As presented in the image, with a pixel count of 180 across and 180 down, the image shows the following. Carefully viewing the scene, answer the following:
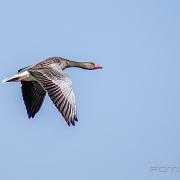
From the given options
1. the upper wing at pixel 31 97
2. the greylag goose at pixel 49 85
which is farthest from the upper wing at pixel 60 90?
the upper wing at pixel 31 97

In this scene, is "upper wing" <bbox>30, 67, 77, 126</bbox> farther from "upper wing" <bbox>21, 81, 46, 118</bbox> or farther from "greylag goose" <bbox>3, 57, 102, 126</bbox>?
"upper wing" <bbox>21, 81, 46, 118</bbox>

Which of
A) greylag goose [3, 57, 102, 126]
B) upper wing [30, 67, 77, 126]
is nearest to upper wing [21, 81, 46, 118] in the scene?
greylag goose [3, 57, 102, 126]

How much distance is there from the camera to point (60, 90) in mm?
19297

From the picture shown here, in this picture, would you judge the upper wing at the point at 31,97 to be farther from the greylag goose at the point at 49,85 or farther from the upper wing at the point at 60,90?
the upper wing at the point at 60,90

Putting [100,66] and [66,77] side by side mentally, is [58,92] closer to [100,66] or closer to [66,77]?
[66,77]

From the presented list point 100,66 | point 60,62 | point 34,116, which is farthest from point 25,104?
point 100,66

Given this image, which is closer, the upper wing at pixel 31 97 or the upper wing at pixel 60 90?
the upper wing at pixel 60 90

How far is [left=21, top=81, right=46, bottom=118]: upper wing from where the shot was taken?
2267 centimetres

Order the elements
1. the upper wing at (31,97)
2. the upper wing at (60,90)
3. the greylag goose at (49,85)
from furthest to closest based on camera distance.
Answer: the upper wing at (31,97), the greylag goose at (49,85), the upper wing at (60,90)

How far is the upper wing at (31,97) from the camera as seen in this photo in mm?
22672

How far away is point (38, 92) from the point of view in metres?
22.9

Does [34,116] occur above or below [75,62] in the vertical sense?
below

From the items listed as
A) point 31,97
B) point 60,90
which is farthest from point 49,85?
point 31,97

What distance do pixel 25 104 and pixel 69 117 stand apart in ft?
15.7
